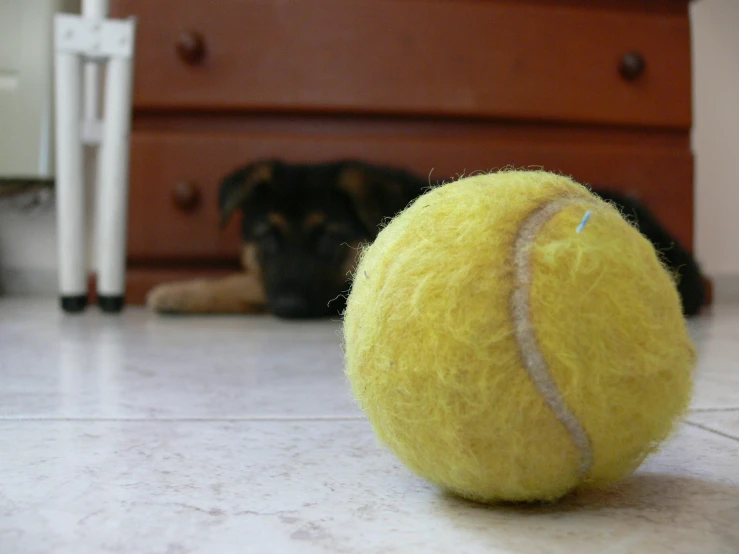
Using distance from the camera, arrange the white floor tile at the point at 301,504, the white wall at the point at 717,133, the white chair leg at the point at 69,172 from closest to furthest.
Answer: the white floor tile at the point at 301,504, the white chair leg at the point at 69,172, the white wall at the point at 717,133

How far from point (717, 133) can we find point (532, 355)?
2.94 m

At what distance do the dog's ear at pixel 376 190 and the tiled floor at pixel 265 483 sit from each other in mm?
1174

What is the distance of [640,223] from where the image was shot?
2.17 meters

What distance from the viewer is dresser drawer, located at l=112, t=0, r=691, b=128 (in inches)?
96.4

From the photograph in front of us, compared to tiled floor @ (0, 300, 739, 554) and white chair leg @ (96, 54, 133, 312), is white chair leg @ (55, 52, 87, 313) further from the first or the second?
tiled floor @ (0, 300, 739, 554)

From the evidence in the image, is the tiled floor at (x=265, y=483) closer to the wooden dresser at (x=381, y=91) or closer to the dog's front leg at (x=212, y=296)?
the dog's front leg at (x=212, y=296)

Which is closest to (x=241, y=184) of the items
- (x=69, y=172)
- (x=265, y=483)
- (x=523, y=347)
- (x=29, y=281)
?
(x=69, y=172)

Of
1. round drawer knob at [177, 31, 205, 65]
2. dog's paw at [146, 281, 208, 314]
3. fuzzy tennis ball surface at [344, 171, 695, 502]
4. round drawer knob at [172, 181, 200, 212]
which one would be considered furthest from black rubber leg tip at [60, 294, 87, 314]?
fuzzy tennis ball surface at [344, 171, 695, 502]

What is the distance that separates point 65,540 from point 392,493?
0.24 meters

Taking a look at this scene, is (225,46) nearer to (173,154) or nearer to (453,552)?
→ (173,154)

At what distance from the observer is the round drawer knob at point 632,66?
2.53 m

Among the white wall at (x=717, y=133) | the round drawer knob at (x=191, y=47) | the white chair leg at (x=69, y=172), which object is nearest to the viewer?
the white chair leg at (x=69, y=172)

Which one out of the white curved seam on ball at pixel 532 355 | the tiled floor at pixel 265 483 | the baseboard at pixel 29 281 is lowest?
the baseboard at pixel 29 281

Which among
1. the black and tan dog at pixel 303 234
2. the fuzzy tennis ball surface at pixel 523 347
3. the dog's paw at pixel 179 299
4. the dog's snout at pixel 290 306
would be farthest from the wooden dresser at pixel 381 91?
the fuzzy tennis ball surface at pixel 523 347
